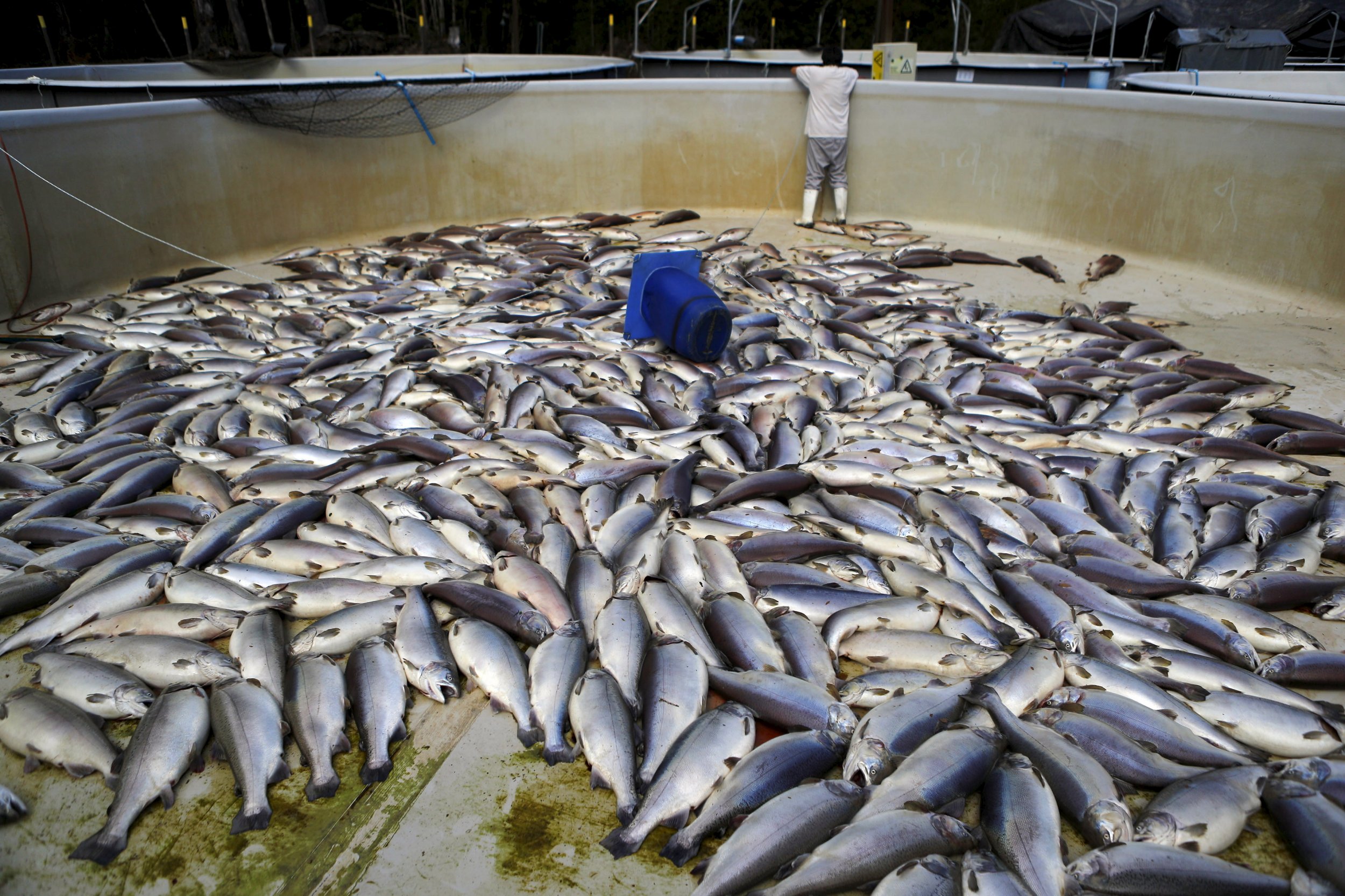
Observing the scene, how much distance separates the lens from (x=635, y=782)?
103 inches

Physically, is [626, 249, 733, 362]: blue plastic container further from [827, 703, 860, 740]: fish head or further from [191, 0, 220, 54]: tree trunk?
[191, 0, 220, 54]: tree trunk

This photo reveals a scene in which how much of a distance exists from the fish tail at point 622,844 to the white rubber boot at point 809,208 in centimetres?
964

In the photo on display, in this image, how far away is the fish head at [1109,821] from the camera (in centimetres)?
231

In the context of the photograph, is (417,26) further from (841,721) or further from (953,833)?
(953,833)

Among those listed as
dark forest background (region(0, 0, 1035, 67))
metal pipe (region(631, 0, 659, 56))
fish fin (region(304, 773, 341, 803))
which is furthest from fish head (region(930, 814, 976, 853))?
metal pipe (region(631, 0, 659, 56))

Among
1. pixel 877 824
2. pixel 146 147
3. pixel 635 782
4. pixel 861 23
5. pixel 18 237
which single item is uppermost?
pixel 861 23

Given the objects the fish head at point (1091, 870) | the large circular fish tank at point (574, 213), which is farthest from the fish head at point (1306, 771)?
the fish head at point (1091, 870)

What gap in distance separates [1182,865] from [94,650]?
372cm

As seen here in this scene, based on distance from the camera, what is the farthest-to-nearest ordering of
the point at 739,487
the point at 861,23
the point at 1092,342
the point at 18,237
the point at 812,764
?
the point at 861,23, the point at 18,237, the point at 1092,342, the point at 739,487, the point at 812,764

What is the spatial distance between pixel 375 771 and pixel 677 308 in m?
3.85

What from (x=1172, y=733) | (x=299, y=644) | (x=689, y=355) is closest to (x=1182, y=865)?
(x=1172, y=733)

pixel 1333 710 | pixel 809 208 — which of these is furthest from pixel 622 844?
pixel 809 208

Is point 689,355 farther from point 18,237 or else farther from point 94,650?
point 18,237

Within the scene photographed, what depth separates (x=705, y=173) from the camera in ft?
38.8
